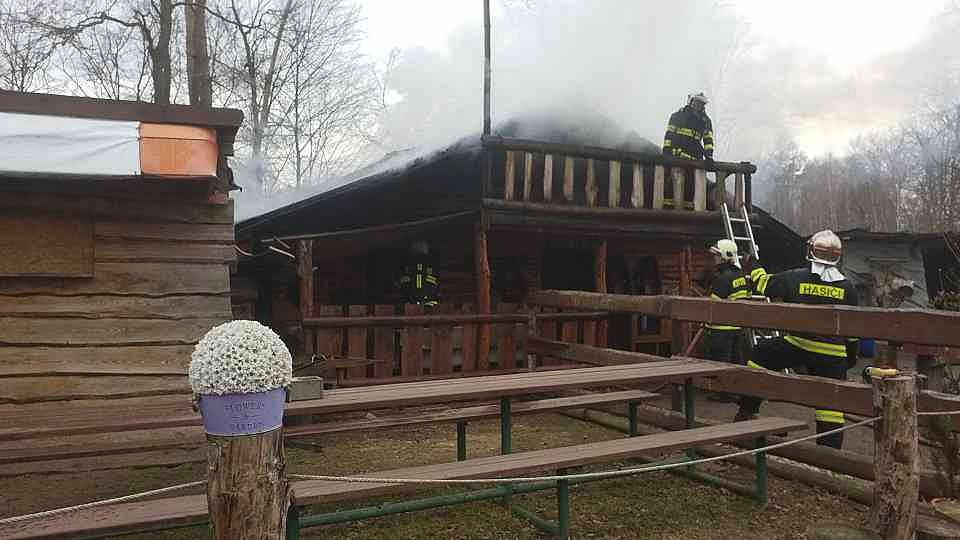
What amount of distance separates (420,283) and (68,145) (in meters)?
5.44

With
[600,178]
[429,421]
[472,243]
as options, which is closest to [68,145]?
[429,421]

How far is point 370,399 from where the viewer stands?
3.75m

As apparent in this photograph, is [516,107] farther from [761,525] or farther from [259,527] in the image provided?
[259,527]

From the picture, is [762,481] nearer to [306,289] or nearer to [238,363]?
[238,363]

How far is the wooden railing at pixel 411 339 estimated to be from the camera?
7676mm

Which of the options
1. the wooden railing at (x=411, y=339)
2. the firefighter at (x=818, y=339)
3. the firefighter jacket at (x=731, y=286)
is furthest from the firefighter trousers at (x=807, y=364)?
the wooden railing at (x=411, y=339)

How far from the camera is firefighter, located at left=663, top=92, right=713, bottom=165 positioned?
1061cm

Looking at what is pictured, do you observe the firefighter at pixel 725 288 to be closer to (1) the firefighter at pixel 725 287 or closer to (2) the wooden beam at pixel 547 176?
(1) the firefighter at pixel 725 287

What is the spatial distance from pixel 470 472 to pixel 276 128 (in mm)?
20960

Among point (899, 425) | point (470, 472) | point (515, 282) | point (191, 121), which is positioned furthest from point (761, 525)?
point (515, 282)

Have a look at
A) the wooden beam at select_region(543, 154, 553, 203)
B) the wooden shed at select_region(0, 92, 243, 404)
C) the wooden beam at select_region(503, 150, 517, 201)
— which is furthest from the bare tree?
the wooden shed at select_region(0, 92, 243, 404)

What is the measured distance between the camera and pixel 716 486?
16.6 feet

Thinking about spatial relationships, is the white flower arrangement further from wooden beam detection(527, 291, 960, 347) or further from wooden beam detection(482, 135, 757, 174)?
wooden beam detection(482, 135, 757, 174)

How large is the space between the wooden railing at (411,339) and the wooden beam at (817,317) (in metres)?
2.26
